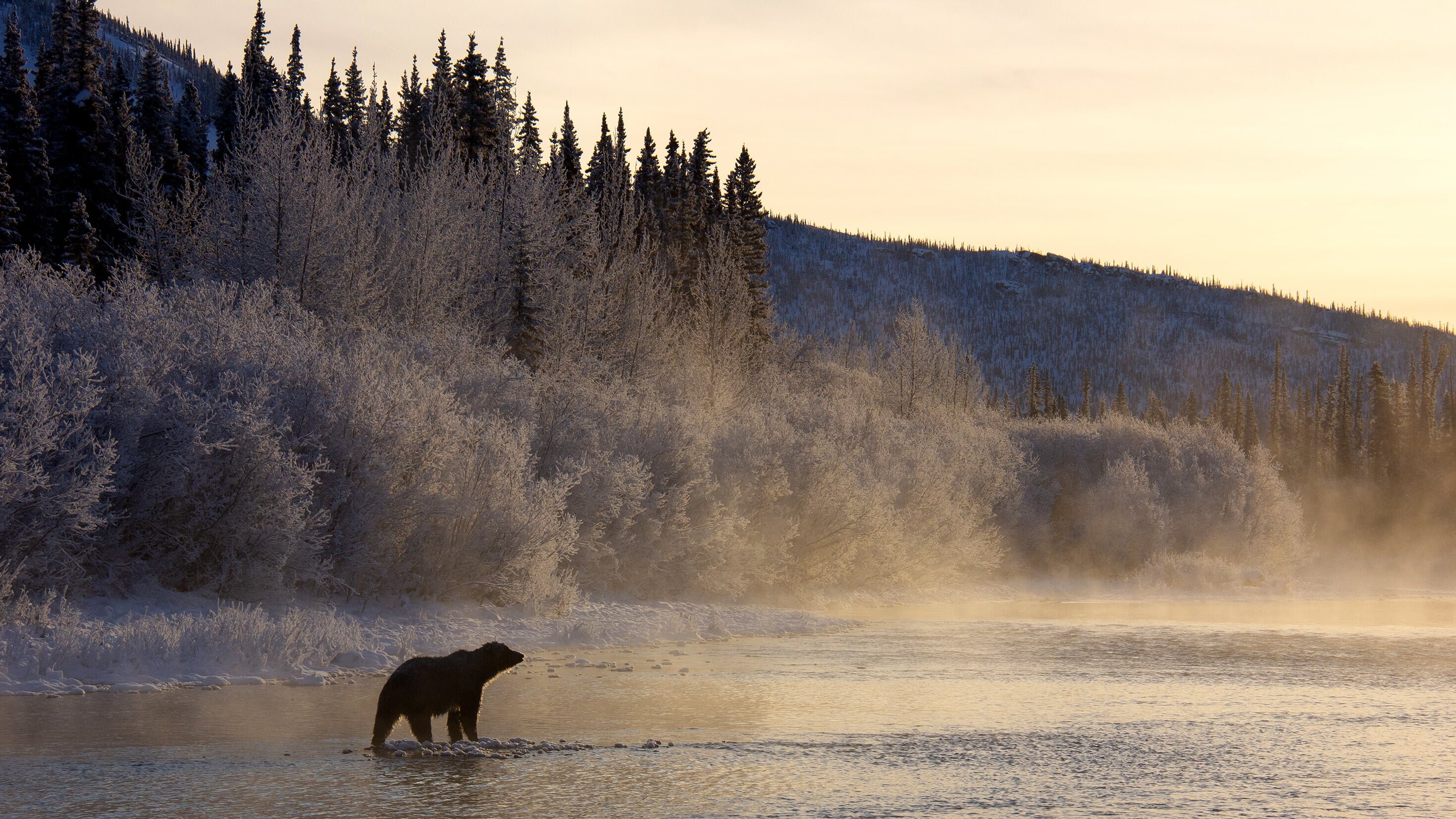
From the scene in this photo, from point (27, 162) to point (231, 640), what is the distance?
1796 inches

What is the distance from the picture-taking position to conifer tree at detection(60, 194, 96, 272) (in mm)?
51656

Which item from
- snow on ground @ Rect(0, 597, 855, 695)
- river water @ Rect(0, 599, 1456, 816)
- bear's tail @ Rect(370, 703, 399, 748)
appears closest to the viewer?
river water @ Rect(0, 599, 1456, 816)

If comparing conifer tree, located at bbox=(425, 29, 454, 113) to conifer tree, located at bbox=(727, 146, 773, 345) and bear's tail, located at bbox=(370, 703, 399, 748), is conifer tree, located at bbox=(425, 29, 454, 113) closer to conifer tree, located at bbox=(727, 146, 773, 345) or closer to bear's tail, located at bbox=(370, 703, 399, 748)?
conifer tree, located at bbox=(727, 146, 773, 345)

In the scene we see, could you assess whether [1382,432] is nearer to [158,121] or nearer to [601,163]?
[601,163]

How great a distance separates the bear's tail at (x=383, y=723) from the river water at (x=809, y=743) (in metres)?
0.30

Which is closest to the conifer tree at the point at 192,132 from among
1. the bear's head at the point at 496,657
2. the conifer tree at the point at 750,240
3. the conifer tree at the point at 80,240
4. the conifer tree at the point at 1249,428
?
the conifer tree at the point at 80,240

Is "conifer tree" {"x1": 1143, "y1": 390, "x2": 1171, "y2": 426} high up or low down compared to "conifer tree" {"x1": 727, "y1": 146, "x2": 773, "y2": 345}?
down

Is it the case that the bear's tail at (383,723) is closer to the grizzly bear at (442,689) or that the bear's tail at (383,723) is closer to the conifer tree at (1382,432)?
the grizzly bear at (442,689)

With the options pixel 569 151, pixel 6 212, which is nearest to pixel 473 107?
pixel 569 151

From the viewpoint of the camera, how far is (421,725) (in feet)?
43.7

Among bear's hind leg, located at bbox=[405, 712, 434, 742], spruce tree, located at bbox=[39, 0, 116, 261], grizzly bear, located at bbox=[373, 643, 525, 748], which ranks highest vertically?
spruce tree, located at bbox=[39, 0, 116, 261]

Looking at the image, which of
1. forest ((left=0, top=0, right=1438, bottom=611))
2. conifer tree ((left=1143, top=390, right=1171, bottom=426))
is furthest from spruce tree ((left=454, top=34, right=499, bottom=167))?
conifer tree ((left=1143, top=390, right=1171, bottom=426))

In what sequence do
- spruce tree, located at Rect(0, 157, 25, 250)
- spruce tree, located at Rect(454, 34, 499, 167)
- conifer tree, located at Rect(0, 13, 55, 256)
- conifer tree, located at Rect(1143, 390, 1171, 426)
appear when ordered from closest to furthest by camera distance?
spruce tree, located at Rect(0, 157, 25, 250)
conifer tree, located at Rect(0, 13, 55, 256)
spruce tree, located at Rect(454, 34, 499, 167)
conifer tree, located at Rect(1143, 390, 1171, 426)

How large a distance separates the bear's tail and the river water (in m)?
0.30
